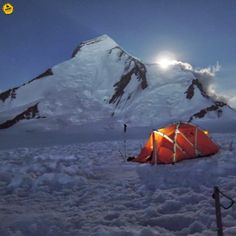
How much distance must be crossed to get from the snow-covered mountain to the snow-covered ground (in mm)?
90631

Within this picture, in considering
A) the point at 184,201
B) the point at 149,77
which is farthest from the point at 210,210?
the point at 149,77

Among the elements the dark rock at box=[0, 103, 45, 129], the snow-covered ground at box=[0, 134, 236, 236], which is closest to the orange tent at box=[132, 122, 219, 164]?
the snow-covered ground at box=[0, 134, 236, 236]

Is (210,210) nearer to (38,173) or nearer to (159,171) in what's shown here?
(159,171)

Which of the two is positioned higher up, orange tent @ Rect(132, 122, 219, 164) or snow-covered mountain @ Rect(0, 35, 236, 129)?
snow-covered mountain @ Rect(0, 35, 236, 129)

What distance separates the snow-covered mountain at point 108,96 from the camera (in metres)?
111

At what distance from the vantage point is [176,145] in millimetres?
13180

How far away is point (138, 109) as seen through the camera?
374 feet

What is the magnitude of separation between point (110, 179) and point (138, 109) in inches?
4100

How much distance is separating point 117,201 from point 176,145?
20.8 ft

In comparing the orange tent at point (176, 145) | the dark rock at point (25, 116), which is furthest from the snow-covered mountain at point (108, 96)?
the orange tent at point (176, 145)

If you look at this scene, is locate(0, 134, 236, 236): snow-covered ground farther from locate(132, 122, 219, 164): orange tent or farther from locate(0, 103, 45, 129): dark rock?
locate(0, 103, 45, 129): dark rock

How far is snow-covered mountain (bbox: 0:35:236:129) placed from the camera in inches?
4385

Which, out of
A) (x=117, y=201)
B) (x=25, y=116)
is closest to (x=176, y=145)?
(x=117, y=201)

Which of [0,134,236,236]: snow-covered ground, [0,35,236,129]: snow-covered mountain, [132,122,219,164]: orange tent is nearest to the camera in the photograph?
[0,134,236,236]: snow-covered ground
